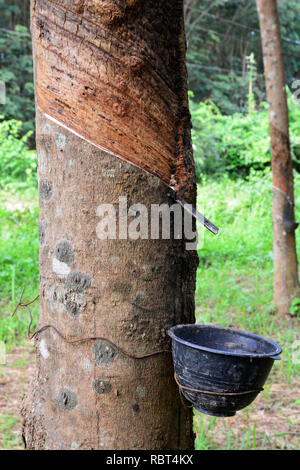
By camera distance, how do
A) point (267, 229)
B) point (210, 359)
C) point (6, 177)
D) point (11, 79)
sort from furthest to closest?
1. point (11, 79)
2. point (6, 177)
3. point (267, 229)
4. point (210, 359)

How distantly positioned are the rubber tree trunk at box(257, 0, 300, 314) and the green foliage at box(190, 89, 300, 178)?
5.71 m

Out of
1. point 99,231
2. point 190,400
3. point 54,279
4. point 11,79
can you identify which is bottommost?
point 190,400

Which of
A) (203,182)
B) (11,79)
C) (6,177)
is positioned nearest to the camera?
(6,177)

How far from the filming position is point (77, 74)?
43.3 inches

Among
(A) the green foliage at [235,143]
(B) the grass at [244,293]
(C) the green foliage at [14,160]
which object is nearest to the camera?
(B) the grass at [244,293]

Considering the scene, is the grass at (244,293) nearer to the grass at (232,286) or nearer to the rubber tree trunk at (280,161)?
the grass at (232,286)

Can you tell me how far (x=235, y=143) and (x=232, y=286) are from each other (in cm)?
743

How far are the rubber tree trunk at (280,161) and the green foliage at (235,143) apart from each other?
571 cm

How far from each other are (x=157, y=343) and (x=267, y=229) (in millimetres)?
6668

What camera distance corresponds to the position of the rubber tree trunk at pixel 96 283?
3.61 ft

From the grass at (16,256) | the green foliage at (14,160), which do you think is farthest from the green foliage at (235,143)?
the grass at (16,256)

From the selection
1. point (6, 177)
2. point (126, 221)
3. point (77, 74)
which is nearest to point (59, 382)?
point (126, 221)

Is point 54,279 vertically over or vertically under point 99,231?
under

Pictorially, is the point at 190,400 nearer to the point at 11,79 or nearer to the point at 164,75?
the point at 164,75
